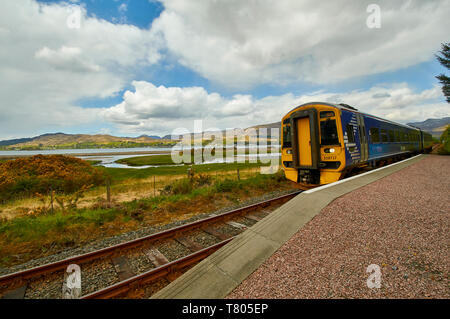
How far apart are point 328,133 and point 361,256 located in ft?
19.4

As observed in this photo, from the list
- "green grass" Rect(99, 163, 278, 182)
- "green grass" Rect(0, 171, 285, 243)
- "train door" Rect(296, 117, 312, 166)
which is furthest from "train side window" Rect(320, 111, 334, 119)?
"green grass" Rect(99, 163, 278, 182)

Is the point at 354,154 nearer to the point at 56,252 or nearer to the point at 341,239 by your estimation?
the point at 341,239

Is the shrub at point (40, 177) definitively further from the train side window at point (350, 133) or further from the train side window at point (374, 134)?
the train side window at point (374, 134)

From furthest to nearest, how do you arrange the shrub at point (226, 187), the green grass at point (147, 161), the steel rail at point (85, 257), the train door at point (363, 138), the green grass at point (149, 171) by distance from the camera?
the green grass at point (147, 161), the green grass at point (149, 171), the shrub at point (226, 187), the train door at point (363, 138), the steel rail at point (85, 257)

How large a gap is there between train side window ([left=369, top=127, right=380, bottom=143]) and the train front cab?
389 centimetres

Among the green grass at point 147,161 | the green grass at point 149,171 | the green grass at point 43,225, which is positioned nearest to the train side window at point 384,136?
the green grass at point 43,225

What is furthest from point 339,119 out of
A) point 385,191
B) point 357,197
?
point 357,197

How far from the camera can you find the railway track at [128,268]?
135 inches

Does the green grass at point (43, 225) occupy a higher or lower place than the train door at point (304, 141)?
lower

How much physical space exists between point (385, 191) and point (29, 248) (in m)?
10.4

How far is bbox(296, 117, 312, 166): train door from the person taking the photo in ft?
27.7

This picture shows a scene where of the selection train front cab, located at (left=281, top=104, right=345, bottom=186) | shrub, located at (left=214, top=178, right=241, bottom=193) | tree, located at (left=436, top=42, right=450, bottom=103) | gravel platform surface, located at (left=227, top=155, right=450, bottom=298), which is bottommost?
shrub, located at (left=214, top=178, right=241, bottom=193)

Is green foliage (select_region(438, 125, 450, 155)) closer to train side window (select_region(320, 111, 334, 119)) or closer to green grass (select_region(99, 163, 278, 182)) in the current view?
green grass (select_region(99, 163, 278, 182))

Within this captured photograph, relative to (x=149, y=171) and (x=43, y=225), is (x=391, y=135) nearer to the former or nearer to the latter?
(x=43, y=225)
